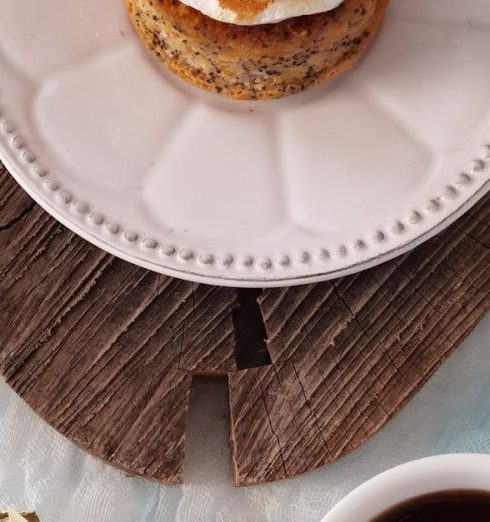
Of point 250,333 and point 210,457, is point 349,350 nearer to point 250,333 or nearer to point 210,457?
point 250,333

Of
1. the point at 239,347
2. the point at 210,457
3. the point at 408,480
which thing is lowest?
the point at 210,457

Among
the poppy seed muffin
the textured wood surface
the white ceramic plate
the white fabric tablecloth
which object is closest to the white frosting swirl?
the poppy seed muffin

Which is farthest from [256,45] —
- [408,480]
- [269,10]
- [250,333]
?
[408,480]

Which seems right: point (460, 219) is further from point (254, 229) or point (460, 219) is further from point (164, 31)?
point (164, 31)

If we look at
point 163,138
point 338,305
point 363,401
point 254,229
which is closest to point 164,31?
A: point 163,138

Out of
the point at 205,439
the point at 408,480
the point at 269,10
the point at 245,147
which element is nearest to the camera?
the point at 408,480

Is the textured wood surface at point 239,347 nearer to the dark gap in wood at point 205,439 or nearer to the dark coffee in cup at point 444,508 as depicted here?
the dark gap in wood at point 205,439

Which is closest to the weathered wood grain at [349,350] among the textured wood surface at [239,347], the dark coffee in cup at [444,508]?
the textured wood surface at [239,347]
